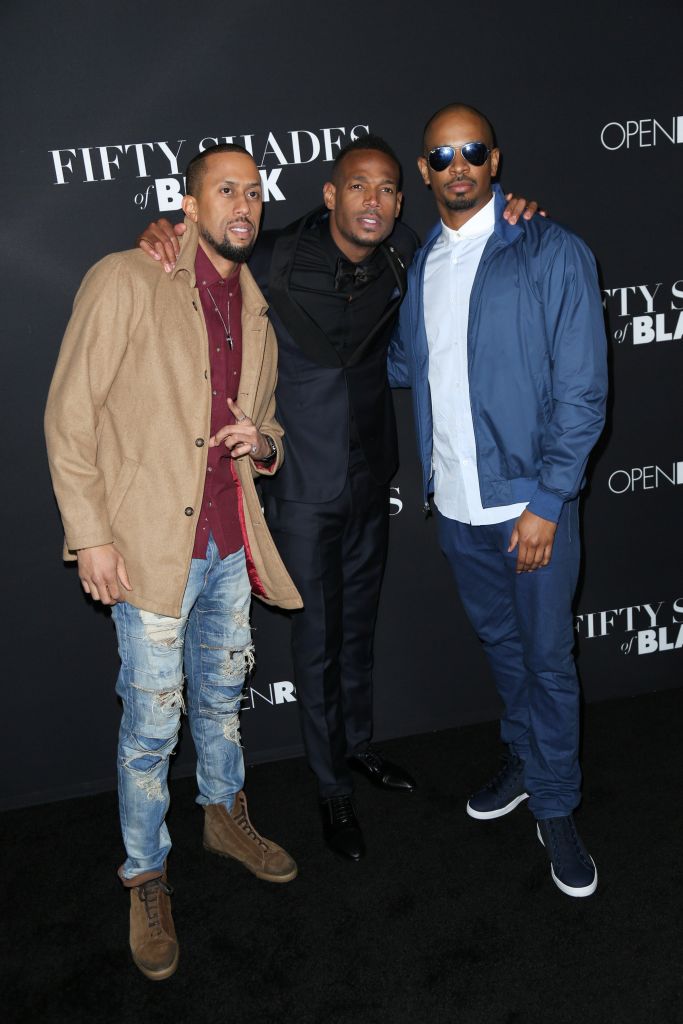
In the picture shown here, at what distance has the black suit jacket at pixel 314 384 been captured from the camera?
2514 mm

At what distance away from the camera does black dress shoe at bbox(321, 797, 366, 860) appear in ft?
8.89

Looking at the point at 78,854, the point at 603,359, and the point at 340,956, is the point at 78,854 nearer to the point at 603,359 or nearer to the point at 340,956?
the point at 340,956

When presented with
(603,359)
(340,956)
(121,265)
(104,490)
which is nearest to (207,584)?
(104,490)

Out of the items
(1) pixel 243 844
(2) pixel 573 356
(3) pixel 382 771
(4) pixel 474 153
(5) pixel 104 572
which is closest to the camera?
(5) pixel 104 572

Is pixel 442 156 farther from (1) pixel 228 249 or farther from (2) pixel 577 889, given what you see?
(2) pixel 577 889

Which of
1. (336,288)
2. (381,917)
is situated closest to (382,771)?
(381,917)

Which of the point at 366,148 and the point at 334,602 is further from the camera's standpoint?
the point at 334,602

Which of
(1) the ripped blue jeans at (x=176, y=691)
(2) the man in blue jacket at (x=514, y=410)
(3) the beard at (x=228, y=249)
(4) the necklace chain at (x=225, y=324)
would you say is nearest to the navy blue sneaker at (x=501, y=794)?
(2) the man in blue jacket at (x=514, y=410)

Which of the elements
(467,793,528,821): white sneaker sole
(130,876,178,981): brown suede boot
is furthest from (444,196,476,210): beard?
(130,876,178,981): brown suede boot

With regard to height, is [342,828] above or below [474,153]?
below

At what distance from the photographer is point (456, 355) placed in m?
2.47

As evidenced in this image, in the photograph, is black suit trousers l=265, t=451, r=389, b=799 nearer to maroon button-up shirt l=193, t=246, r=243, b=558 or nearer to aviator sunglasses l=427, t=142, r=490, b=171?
maroon button-up shirt l=193, t=246, r=243, b=558

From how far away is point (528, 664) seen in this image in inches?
102

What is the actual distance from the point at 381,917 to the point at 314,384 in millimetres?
1453
